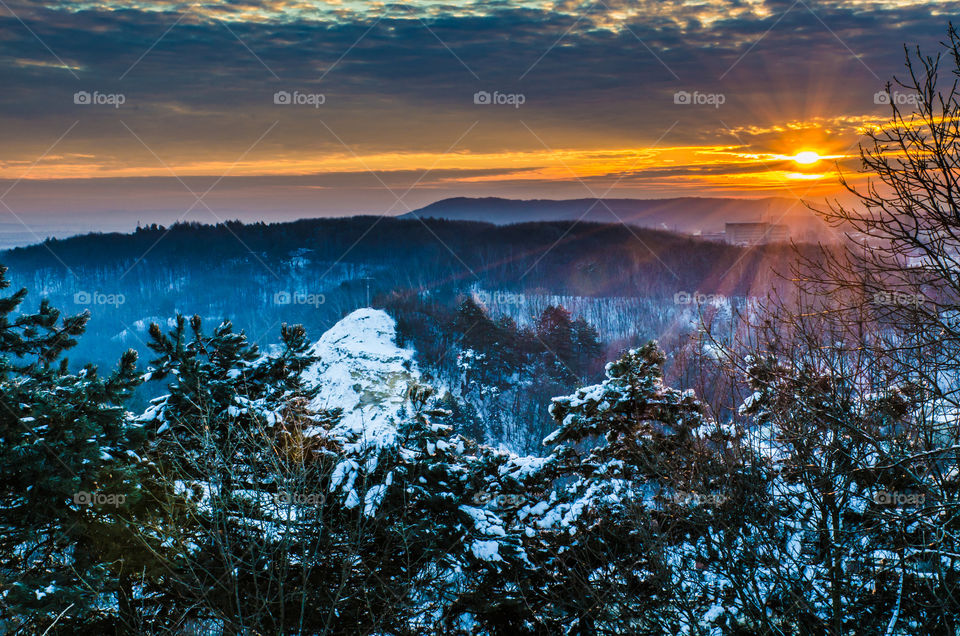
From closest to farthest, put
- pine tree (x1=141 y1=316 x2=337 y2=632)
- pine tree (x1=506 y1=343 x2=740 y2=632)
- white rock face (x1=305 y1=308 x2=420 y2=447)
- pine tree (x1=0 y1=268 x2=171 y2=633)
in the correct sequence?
pine tree (x1=0 y1=268 x2=171 y2=633) → pine tree (x1=506 y1=343 x2=740 y2=632) → pine tree (x1=141 y1=316 x2=337 y2=632) → white rock face (x1=305 y1=308 x2=420 y2=447)

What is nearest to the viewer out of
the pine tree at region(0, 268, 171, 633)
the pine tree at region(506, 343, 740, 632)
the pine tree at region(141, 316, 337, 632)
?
the pine tree at region(0, 268, 171, 633)

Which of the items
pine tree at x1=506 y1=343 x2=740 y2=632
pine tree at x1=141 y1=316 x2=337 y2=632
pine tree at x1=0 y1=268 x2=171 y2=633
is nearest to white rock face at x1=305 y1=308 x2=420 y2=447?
pine tree at x1=141 y1=316 x2=337 y2=632

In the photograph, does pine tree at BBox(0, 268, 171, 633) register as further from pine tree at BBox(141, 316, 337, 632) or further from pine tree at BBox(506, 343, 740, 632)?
pine tree at BBox(506, 343, 740, 632)

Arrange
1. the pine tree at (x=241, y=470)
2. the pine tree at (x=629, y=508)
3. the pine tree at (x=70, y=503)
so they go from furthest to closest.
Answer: the pine tree at (x=241, y=470), the pine tree at (x=629, y=508), the pine tree at (x=70, y=503)

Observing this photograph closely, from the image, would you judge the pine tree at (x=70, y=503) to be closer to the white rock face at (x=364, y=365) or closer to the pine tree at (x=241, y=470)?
the pine tree at (x=241, y=470)

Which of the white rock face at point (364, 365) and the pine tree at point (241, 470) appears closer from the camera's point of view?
the pine tree at point (241, 470)

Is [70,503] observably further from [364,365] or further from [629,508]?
[364,365]

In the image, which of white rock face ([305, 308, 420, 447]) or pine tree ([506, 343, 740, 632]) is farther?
white rock face ([305, 308, 420, 447])

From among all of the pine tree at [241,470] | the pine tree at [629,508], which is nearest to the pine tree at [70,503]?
the pine tree at [241,470]

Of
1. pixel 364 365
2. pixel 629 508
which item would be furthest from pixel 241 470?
pixel 364 365
